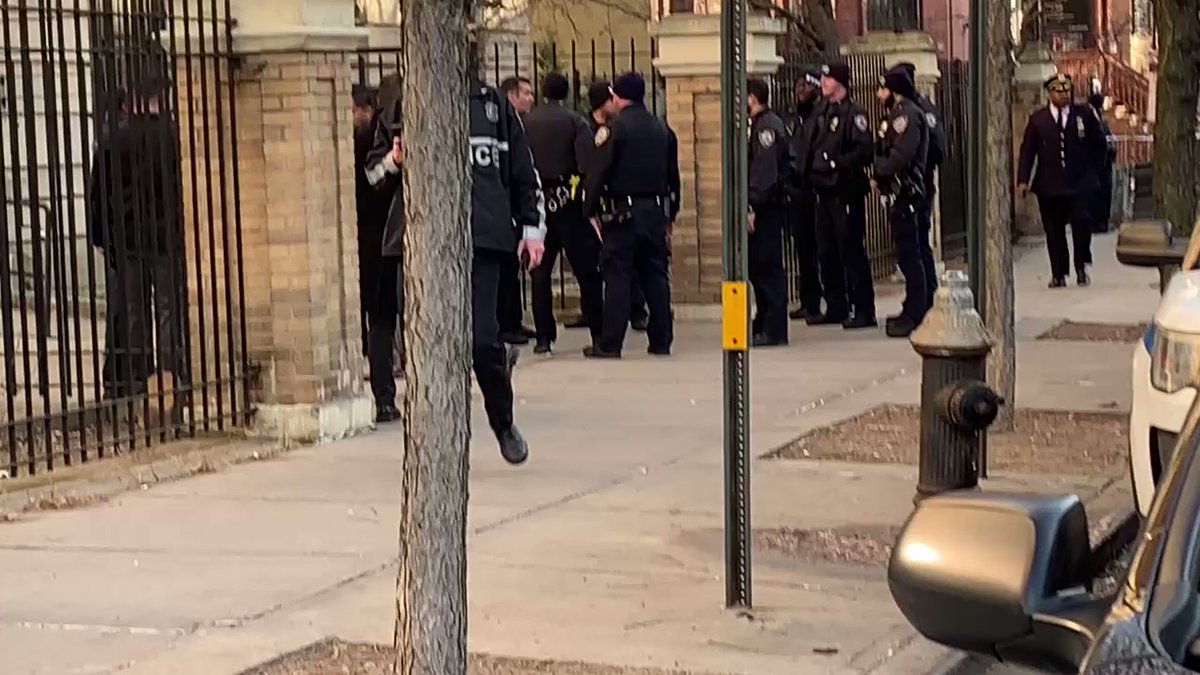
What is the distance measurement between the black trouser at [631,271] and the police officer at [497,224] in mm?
3980

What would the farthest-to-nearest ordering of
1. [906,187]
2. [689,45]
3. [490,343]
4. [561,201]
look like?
[689,45] < [906,187] < [561,201] < [490,343]

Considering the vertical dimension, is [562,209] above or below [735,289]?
above

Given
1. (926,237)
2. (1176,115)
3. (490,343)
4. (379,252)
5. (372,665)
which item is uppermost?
(1176,115)

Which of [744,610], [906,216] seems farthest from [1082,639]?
[906,216]

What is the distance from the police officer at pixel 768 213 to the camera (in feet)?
47.3

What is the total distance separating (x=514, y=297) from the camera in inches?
574

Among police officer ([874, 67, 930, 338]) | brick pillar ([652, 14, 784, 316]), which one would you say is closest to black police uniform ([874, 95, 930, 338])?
police officer ([874, 67, 930, 338])

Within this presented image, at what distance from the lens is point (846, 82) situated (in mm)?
15109

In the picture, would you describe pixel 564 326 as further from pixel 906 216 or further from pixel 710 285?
pixel 906 216

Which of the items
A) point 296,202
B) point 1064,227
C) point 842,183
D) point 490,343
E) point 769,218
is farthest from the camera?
point 1064,227

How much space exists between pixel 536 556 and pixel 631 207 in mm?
6225

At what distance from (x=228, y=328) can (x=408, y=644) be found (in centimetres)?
548

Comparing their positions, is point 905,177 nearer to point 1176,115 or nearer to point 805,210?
point 805,210

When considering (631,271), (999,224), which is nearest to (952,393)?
(999,224)
